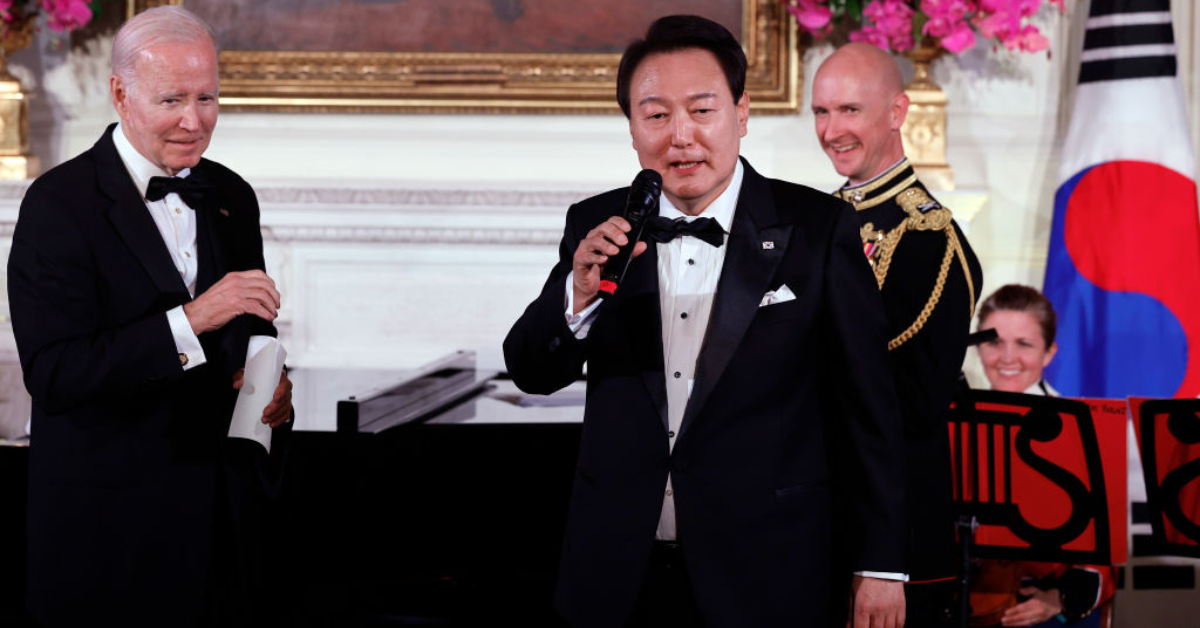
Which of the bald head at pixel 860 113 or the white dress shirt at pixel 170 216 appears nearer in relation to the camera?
the white dress shirt at pixel 170 216

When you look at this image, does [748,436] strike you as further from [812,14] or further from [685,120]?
[812,14]

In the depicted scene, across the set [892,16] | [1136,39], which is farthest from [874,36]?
[1136,39]

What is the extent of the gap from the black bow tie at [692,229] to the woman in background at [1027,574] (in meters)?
1.73

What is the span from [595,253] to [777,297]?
13.5 inches

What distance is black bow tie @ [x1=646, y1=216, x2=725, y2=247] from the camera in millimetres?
2059

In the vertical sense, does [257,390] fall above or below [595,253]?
below

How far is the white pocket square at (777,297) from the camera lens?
2029 mm

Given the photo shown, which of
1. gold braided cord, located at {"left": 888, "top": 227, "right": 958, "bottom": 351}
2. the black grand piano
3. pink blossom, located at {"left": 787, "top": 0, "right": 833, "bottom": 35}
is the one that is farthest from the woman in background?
the black grand piano

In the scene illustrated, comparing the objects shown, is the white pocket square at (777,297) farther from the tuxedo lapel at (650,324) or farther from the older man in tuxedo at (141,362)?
the older man in tuxedo at (141,362)

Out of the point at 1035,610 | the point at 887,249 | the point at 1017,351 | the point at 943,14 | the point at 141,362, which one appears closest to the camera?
the point at 141,362

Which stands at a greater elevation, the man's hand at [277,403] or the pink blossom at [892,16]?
the pink blossom at [892,16]

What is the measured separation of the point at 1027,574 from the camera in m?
3.75

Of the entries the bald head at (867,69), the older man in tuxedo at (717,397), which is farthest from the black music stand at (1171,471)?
the older man in tuxedo at (717,397)

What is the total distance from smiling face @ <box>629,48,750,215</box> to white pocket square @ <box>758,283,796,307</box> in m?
0.21
